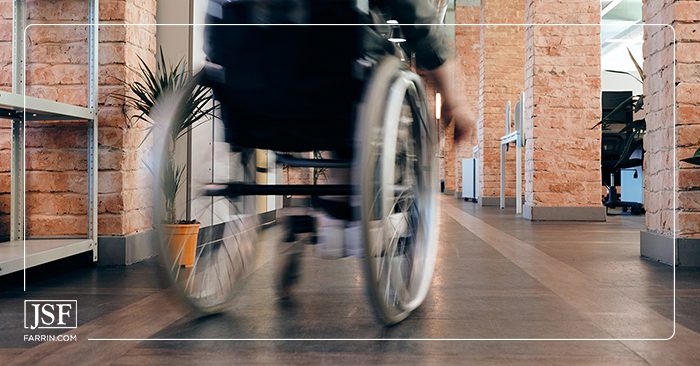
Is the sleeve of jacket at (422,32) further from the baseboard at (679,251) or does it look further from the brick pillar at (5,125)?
the brick pillar at (5,125)

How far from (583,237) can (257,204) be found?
236 cm

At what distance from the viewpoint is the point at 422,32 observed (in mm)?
1514

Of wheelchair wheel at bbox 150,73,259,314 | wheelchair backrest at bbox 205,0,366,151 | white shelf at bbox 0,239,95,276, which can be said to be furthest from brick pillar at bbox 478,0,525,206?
wheelchair backrest at bbox 205,0,366,151

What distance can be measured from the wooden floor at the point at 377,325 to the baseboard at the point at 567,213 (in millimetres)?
2710

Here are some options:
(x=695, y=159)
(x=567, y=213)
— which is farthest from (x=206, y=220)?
(x=567, y=213)

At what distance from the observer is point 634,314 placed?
5.01ft

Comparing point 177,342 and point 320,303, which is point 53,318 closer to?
point 177,342

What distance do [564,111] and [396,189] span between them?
414 cm

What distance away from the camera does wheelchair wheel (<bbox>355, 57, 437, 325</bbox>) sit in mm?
1235

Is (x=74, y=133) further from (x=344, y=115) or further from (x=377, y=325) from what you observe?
(x=377, y=325)

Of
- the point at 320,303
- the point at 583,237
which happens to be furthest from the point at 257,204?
the point at 583,237

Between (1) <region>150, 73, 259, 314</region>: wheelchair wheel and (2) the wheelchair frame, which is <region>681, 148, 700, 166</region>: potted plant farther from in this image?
(1) <region>150, 73, 259, 314</region>: wheelchair wheel

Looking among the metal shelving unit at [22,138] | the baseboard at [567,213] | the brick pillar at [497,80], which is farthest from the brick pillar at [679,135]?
the brick pillar at [497,80]

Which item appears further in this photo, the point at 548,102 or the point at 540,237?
the point at 548,102
